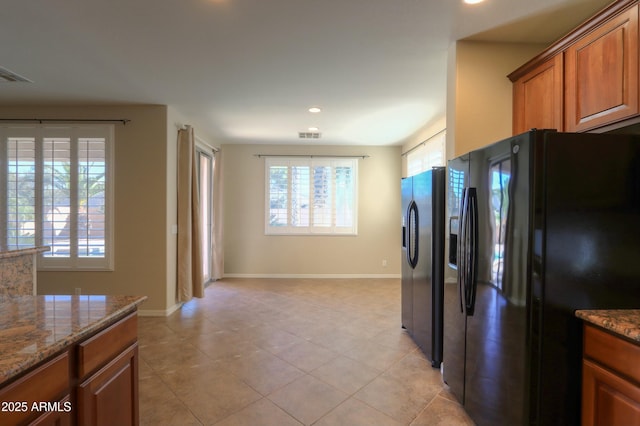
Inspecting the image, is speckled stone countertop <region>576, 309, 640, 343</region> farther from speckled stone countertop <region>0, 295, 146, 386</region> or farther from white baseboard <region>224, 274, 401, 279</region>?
white baseboard <region>224, 274, 401, 279</region>

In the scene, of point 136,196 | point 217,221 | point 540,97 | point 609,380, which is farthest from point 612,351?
point 217,221

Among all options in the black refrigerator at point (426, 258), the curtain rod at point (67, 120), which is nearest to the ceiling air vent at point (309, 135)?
the black refrigerator at point (426, 258)

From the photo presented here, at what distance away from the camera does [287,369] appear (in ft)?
8.66

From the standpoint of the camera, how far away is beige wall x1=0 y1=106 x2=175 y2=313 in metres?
3.90

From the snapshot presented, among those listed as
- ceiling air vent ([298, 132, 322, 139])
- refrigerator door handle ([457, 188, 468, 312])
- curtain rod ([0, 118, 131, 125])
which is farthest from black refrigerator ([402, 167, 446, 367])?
curtain rod ([0, 118, 131, 125])

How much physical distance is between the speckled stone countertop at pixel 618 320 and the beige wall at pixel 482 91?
4.49 ft

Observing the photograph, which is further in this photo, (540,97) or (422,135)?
(422,135)

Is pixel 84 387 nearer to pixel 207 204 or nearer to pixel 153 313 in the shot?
pixel 153 313

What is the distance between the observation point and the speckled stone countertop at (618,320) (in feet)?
4.08

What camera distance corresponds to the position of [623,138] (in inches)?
59.0

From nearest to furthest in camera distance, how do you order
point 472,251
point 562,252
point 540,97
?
point 562,252, point 472,251, point 540,97

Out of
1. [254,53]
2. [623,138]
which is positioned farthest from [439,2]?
[254,53]

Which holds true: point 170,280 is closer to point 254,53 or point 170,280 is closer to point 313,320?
point 313,320

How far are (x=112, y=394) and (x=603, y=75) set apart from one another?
2884mm
